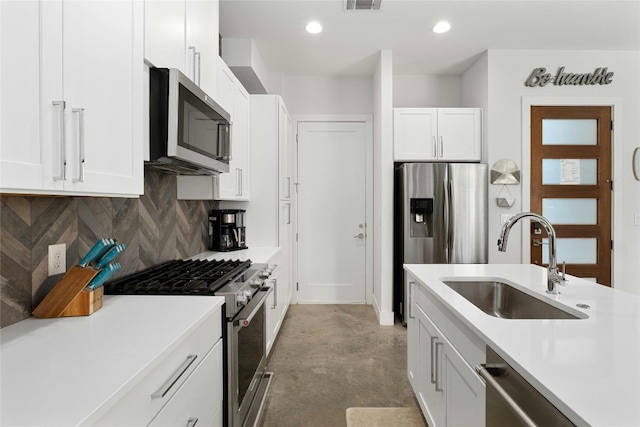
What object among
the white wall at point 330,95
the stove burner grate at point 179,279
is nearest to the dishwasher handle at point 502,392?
the stove burner grate at point 179,279

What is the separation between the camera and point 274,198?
3289mm

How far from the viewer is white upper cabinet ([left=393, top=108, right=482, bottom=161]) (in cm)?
370

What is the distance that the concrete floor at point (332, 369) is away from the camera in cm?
214

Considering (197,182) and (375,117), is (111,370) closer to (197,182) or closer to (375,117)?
(197,182)

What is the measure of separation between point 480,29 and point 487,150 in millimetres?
1142

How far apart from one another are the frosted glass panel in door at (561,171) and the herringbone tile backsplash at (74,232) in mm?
3562

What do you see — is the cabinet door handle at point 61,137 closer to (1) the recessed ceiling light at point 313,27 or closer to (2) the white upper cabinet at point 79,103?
(2) the white upper cabinet at point 79,103

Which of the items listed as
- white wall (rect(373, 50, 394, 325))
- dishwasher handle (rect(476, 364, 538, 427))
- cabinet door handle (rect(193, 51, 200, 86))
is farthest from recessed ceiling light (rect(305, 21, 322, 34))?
dishwasher handle (rect(476, 364, 538, 427))

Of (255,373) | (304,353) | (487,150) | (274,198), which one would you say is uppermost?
(487,150)

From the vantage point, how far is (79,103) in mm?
976

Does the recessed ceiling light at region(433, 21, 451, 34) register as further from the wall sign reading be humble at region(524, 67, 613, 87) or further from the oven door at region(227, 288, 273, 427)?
the oven door at region(227, 288, 273, 427)

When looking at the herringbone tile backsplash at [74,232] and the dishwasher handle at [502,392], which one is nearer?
the dishwasher handle at [502,392]

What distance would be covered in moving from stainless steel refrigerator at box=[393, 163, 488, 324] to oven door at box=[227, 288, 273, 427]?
185 cm

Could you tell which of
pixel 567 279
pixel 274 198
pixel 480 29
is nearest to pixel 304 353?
pixel 274 198
